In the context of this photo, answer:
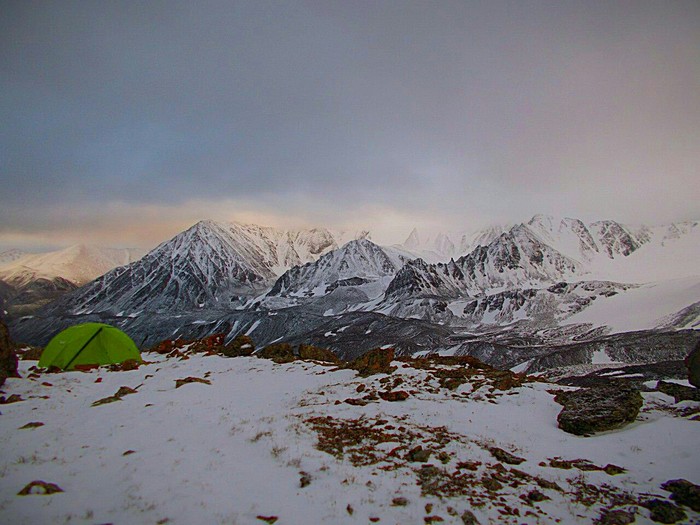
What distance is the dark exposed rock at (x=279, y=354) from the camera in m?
27.9

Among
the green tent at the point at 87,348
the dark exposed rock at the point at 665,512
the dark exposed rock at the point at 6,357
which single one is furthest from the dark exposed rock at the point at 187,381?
the dark exposed rock at the point at 665,512

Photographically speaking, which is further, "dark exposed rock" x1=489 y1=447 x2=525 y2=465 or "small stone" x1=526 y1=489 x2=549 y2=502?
"dark exposed rock" x1=489 y1=447 x2=525 y2=465

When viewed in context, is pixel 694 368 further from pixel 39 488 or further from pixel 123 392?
pixel 123 392

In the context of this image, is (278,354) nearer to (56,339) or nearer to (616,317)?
(56,339)

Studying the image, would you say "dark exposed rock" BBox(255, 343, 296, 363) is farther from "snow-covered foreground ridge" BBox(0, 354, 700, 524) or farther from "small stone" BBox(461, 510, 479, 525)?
"small stone" BBox(461, 510, 479, 525)

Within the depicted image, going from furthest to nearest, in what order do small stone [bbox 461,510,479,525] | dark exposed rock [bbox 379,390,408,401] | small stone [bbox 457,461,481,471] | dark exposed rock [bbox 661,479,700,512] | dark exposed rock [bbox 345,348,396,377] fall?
dark exposed rock [bbox 345,348,396,377] < dark exposed rock [bbox 379,390,408,401] < small stone [bbox 457,461,481,471] < dark exposed rock [bbox 661,479,700,512] < small stone [bbox 461,510,479,525]

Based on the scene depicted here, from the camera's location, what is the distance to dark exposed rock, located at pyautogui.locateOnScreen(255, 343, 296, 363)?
1099 inches

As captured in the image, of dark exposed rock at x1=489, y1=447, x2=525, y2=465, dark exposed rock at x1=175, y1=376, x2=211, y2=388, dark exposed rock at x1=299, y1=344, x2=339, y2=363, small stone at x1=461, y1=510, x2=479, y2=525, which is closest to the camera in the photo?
small stone at x1=461, y1=510, x2=479, y2=525

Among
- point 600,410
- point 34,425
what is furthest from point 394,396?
point 34,425

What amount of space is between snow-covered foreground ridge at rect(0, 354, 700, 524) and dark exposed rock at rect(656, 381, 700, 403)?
0.66 meters

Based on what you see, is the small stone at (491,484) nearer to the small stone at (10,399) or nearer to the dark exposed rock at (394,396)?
the dark exposed rock at (394,396)

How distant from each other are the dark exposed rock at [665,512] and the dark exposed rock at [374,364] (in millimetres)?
14584

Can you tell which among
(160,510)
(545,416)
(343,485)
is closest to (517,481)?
(343,485)

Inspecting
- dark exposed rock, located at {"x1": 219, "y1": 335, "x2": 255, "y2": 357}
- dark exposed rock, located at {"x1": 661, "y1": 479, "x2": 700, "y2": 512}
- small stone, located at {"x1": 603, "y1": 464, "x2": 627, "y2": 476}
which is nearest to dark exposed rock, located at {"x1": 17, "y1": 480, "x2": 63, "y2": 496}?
small stone, located at {"x1": 603, "y1": 464, "x2": 627, "y2": 476}
